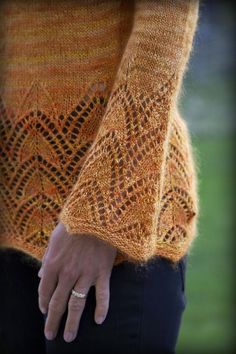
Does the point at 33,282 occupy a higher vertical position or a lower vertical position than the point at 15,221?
lower

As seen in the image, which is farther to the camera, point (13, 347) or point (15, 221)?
point (13, 347)

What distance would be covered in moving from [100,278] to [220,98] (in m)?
8.11

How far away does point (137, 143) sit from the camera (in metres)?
1.06

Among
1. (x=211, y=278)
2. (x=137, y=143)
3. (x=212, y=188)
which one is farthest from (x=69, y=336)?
(x=212, y=188)

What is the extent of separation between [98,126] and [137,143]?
110 mm

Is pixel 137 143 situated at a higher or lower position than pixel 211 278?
higher

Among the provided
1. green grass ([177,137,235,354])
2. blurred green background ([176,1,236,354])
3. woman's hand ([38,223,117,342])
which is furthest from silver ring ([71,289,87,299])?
green grass ([177,137,235,354])

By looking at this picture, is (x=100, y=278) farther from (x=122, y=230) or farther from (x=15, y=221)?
(x=15, y=221)

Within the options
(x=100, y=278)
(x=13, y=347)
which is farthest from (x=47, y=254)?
(x=13, y=347)

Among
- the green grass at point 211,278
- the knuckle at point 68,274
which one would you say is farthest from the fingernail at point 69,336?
the green grass at point 211,278

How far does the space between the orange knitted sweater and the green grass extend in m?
0.56

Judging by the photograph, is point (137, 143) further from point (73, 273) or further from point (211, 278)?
point (211, 278)

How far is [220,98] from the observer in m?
8.91

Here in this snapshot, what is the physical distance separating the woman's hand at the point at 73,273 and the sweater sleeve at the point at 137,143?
30 mm
